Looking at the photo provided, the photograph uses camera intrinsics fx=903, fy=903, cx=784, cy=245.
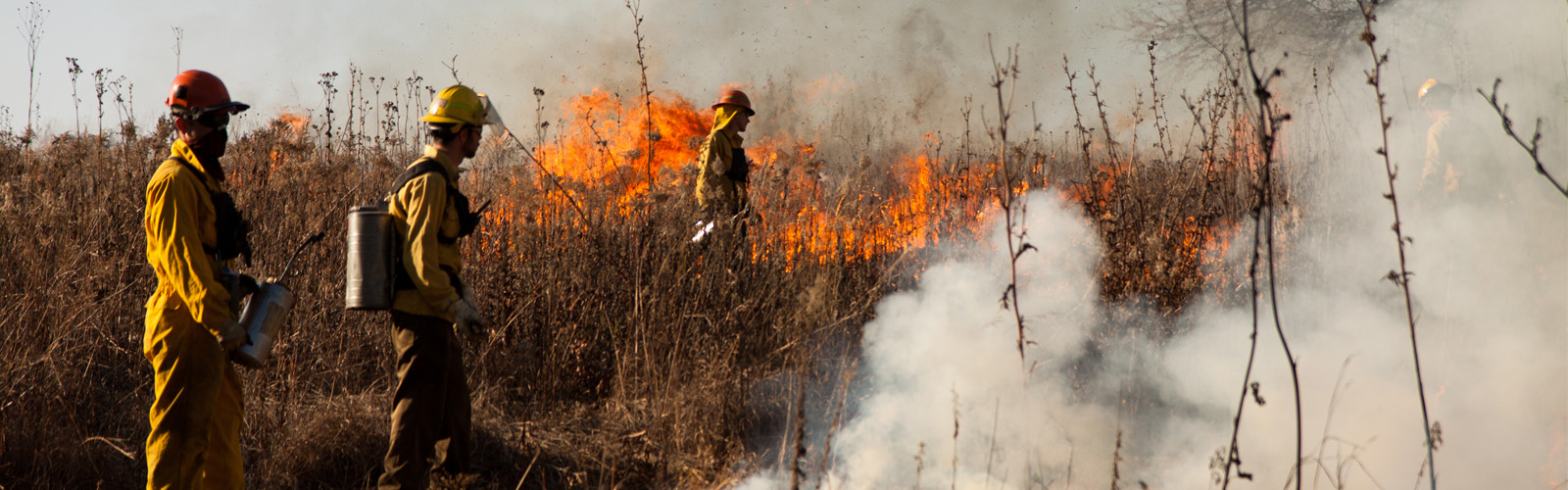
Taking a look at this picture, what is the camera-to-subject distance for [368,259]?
321 centimetres

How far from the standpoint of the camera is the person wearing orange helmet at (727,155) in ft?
21.6

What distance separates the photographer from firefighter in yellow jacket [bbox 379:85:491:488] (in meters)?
3.19

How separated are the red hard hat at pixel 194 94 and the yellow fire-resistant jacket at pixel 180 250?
19cm

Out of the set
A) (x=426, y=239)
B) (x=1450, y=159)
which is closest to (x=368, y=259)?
(x=426, y=239)

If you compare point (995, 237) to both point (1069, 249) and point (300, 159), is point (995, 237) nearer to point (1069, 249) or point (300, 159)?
point (1069, 249)

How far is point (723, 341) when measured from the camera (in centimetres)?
465

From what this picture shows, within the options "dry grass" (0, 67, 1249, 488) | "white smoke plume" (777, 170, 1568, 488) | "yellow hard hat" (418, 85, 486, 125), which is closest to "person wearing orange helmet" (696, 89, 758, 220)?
"dry grass" (0, 67, 1249, 488)

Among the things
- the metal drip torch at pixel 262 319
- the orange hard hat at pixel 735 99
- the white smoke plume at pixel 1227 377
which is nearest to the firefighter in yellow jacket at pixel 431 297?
the metal drip torch at pixel 262 319

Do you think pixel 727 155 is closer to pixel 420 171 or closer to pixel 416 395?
pixel 420 171

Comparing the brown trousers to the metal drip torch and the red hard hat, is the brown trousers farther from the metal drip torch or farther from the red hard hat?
the red hard hat

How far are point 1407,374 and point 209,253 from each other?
5.02 m

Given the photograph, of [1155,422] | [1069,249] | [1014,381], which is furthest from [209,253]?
[1069,249]

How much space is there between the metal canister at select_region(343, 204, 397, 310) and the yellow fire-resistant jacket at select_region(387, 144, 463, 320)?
0.06 metres

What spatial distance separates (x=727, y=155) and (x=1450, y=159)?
495cm
